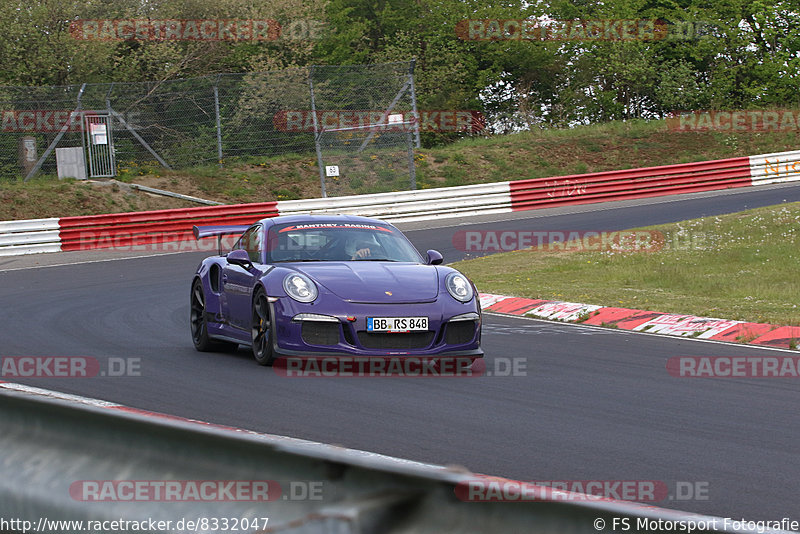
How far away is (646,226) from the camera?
22672 mm

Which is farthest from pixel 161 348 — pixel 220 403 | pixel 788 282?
pixel 788 282

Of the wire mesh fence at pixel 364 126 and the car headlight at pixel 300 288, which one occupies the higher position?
the wire mesh fence at pixel 364 126

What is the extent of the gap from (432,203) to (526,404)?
2034cm

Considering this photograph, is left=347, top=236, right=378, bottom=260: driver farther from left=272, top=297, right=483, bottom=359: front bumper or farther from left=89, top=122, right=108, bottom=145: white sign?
left=89, top=122, right=108, bottom=145: white sign

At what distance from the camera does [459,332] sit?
26.8 ft

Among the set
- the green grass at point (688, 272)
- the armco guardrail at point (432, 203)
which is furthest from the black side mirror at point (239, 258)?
the armco guardrail at point (432, 203)

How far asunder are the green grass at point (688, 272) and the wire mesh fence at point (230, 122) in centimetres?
798

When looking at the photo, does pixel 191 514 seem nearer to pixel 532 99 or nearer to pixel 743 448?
pixel 743 448

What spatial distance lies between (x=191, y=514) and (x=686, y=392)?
5.31 metres

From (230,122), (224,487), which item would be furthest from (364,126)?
(224,487)

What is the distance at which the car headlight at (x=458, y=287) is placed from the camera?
8.35 meters

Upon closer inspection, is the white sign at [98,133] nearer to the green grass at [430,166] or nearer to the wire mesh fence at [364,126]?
the green grass at [430,166]

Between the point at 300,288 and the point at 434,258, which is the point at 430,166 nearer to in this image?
the point at 434,258

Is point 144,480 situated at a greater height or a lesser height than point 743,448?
greater
